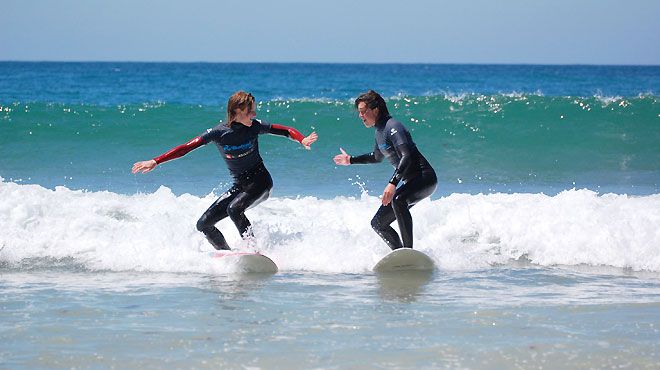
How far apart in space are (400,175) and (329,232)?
1497 millimetres

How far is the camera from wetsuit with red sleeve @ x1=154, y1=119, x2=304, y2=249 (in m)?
8.16

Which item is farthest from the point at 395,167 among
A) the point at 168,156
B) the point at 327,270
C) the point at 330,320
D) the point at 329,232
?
the point at 330,320

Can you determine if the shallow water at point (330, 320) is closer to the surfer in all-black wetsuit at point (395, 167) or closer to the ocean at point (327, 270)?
the ocean at point (327, 270)

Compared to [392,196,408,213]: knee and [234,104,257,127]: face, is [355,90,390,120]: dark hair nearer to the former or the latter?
[392,196,408,213]: knee

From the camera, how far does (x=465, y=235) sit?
10133 mm

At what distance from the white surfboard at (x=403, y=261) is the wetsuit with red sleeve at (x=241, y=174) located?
1.21m

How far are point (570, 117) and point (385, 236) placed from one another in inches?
548

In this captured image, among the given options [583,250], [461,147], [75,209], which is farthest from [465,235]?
[461,147]

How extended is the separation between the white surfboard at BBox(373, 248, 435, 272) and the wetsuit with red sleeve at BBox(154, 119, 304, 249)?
121cm

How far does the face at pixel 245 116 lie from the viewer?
8.08 meters

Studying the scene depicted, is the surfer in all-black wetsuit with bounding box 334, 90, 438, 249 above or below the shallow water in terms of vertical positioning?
above

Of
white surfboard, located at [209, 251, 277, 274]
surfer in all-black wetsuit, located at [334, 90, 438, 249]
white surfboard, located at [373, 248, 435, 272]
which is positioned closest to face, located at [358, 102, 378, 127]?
surfer in all-black wetsuit, located at [334, 90, 438, 249]

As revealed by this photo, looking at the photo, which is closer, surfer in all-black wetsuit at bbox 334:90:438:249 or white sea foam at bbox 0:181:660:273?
surfer in all-black wetsuit at bbox 334:90:438:249

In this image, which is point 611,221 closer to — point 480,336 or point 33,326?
point 480,336
